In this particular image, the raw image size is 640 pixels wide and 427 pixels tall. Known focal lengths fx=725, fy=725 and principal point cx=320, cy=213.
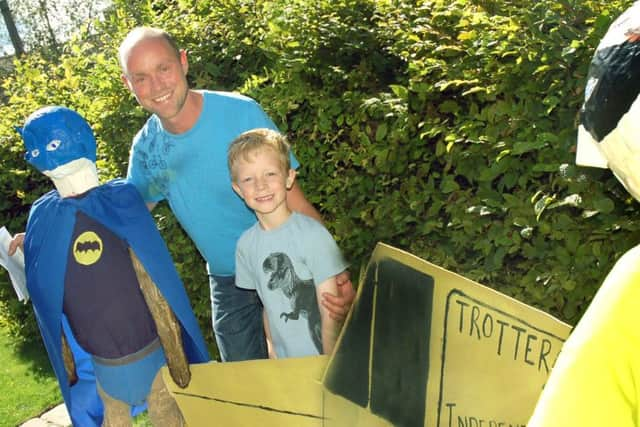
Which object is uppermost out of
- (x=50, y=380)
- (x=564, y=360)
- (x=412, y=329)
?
(x=564, y=360)

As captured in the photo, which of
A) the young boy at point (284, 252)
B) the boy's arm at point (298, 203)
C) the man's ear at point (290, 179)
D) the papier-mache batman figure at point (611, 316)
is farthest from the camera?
the boy's arm at point (298, 203)

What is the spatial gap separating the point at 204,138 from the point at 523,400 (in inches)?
66.5

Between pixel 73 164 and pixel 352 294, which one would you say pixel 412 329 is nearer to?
pixel 352 294

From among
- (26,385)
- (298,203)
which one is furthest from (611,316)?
(26,385)

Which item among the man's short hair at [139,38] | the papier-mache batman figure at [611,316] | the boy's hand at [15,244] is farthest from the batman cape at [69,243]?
the papier-mache batman figure at [611,316]

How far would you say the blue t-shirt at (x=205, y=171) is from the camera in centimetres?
274

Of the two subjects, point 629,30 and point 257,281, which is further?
point 257,281

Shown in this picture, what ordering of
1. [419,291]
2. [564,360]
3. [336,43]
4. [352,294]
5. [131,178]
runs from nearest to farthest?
[564,360], [419,291], [352,294], [131,178], [336,43]

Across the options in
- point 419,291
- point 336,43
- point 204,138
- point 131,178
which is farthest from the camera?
point 336,43

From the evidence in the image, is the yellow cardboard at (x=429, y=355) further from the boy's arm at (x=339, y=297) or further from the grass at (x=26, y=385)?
the grass at (x=26, y=385)

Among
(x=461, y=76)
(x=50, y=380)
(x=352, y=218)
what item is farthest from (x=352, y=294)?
(x=50, y=380)

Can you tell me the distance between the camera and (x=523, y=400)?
55.7 inches

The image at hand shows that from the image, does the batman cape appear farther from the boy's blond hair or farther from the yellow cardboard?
the yellow cardboard

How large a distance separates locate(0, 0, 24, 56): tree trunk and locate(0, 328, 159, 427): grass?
60.2ft
